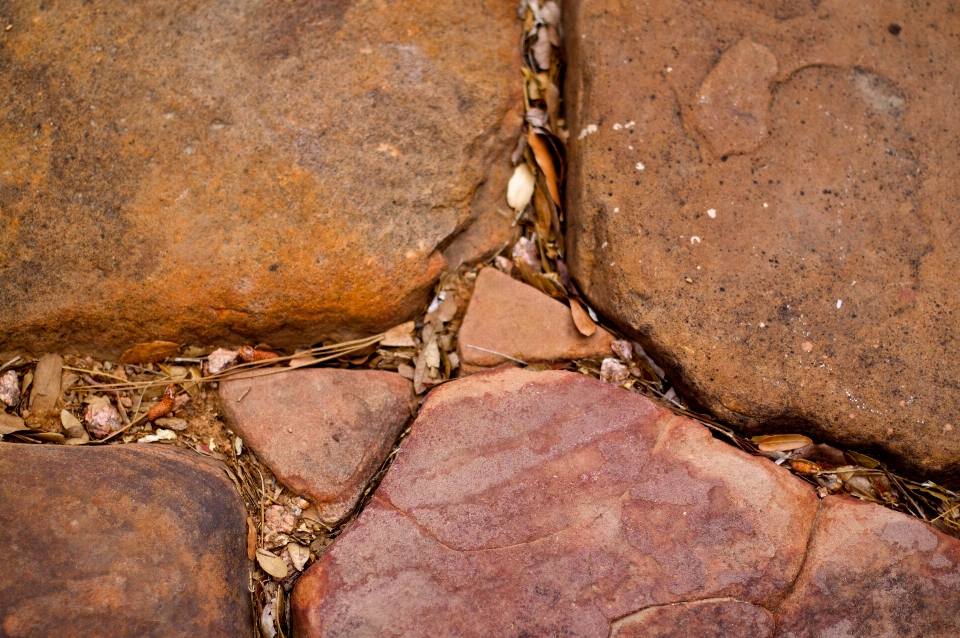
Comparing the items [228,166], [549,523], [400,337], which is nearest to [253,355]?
[400,337]

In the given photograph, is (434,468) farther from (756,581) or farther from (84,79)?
(84,79)

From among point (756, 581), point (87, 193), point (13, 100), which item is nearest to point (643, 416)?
point (756, 581)

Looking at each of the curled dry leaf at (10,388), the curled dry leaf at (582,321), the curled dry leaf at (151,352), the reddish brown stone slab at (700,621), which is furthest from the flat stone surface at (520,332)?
the curled dry leaf at (10,388)

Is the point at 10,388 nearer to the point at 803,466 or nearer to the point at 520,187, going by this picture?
the point at 520,187

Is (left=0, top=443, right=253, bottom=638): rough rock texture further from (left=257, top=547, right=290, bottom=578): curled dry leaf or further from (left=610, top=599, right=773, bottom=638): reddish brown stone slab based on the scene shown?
(left=610, top=599, right=773, bottom=638): reddish brown stone slab

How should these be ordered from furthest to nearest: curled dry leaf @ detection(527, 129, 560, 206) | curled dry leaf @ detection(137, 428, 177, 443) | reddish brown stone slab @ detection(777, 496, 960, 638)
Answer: curled dry leaf @ detection(527, 129, 560, 206) → curled dry leaf @ detection(137, 428, 177, 443) → reddish brown stone slab @ detection(777, 496, 960, 638)

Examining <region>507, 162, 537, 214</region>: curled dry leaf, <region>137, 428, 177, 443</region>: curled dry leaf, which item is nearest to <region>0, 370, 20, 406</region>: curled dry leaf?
<region>137, 428, 177, 443</region>: curled dry leaf
